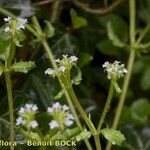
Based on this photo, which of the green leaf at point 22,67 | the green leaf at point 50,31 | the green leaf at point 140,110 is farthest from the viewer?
the green leaf at point 140,110

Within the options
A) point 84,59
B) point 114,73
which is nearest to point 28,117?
point 114,73

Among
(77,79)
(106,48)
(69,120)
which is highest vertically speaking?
(106,48)

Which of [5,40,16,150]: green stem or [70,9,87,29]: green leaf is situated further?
[70,9,87,29]: green leaf

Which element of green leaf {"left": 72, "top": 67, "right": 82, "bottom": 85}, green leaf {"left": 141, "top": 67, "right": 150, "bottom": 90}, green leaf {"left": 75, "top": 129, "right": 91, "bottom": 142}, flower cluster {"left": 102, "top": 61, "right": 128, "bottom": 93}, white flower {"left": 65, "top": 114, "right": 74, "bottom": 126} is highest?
green leaf {"left": 141, "top": 67, "right": 150, "bottom": 90}

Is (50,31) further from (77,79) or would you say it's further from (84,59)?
(77,79)

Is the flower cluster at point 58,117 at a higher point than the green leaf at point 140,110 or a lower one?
lower

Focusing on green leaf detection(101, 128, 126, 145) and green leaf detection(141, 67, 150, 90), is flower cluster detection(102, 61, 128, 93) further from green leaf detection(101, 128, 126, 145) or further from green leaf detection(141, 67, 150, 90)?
green leaf detection(141, 67, 150, 90)

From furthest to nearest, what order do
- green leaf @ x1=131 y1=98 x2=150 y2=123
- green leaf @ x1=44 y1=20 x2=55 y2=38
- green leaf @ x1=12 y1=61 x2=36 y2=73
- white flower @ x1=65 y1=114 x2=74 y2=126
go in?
green leaf @ x1=131 y1=98 x2=150 y2=123
green leaf @ x1=44 y1=20 x2=55 y2=38
green leaf @ x1=12 y1=61 x2=36 y2=73
white flower @ x1=65 y1=114 x2=74 y2=126

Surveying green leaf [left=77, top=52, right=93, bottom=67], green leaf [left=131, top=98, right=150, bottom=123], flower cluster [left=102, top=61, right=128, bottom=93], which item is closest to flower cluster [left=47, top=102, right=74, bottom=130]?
flower cluster [left=102, top=61, right=128, bottom=93]

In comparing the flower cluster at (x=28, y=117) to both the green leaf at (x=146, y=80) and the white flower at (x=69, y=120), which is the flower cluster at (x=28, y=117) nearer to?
the white flower at (x=69, y=120)

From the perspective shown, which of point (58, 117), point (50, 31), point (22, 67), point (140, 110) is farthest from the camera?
point (140, 110)

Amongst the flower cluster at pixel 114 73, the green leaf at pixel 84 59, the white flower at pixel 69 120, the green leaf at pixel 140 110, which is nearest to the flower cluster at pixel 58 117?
the white flower at pixel 69 120
